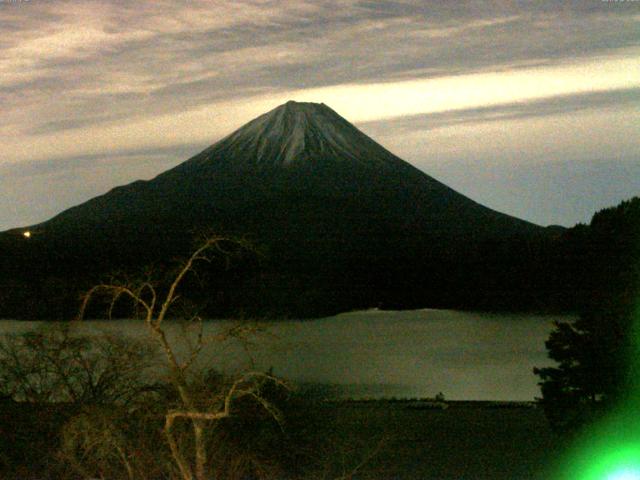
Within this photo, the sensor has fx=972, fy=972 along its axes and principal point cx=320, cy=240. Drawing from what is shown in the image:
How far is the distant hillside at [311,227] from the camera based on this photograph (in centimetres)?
4772

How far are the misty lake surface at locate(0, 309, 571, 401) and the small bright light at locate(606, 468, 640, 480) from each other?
3.11 m

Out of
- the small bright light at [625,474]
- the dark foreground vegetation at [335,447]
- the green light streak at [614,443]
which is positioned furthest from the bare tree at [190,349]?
the green light streak at [614,443]

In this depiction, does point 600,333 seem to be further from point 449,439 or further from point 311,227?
point 311,227

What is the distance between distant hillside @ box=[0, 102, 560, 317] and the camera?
4772 centimetres

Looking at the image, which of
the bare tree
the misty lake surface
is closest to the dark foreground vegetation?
the misty lake surface

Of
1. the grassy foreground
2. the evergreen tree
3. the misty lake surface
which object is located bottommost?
the misty lake surface

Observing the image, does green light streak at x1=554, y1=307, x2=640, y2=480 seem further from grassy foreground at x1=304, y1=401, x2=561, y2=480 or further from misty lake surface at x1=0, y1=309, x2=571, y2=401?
misty lake surface at x1=0, y1=309, x2=571, y2=401

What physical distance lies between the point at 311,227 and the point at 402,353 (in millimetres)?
40158

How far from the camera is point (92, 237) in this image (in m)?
57.9

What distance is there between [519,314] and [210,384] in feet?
132

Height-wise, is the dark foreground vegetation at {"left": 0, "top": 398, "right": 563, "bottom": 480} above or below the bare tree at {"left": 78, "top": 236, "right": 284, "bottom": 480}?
below

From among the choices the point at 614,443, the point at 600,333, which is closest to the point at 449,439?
the point at 600,333

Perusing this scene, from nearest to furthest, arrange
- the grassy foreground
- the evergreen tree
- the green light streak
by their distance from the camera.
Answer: the green light streak < the evergreen tree < the grassy foreground

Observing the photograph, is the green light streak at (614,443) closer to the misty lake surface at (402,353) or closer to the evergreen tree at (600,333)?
the evergreen tree at (600,333)
